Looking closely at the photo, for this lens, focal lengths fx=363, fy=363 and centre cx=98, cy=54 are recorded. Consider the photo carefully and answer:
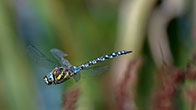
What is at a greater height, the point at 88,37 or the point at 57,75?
the point at 88,37

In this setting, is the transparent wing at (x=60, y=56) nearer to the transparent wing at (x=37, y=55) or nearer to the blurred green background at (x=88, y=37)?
the transparent wing at (x=37, y=55)

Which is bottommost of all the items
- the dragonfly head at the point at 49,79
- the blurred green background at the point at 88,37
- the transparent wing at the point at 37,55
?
the dragonfly head at the point at 49,79

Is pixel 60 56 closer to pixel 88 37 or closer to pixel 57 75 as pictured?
pixel 57 75

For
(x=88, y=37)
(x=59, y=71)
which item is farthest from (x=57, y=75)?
(x=88, y=37)

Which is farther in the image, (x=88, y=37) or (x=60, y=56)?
(x=88, y=37)

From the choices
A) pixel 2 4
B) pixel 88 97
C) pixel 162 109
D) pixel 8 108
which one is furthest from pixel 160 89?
pixel 2 4

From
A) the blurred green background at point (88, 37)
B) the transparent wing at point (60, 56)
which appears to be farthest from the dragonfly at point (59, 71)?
the blurred green background at point (88, 37)

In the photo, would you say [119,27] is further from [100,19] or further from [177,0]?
[177,0]

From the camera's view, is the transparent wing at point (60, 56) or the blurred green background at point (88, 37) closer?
the transparent wing at point (60, 56)

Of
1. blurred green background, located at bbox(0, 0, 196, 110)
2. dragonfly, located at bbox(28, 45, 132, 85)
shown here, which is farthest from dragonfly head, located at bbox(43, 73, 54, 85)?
blurred green background, located at bbox(0, 0, 196, 110)
